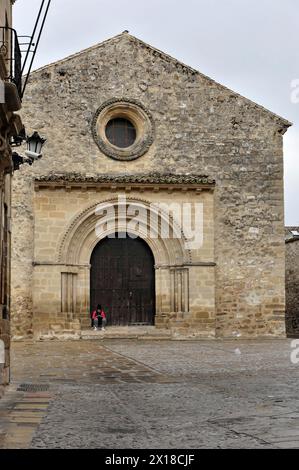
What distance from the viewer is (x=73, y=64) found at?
20609 mm

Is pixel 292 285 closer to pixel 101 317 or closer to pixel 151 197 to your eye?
pixel 151 197

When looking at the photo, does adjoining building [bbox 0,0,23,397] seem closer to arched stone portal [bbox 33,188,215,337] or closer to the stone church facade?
the stone church facade

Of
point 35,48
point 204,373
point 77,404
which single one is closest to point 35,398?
point 77,404

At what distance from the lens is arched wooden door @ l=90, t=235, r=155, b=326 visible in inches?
807

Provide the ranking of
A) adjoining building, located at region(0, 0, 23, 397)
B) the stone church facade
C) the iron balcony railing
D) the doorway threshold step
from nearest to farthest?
adjoining building, located at region(0, 0, 23, 397) → the iron balcony railing → the doorway threshold step → the stone church facade

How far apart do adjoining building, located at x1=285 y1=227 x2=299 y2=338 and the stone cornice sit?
7.71m

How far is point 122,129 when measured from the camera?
69.4 ft

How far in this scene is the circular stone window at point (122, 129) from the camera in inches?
806

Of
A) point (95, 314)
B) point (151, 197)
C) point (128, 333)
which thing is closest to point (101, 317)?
point (95, 314)

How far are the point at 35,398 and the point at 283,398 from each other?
2534mm

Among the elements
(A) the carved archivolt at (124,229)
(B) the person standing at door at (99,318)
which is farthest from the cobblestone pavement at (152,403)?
(A) the carved archivolt at (124,229)

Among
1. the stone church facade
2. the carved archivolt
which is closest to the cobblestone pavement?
the stone church facade

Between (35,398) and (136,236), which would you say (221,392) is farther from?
(136,236)

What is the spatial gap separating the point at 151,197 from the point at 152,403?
13368mm
